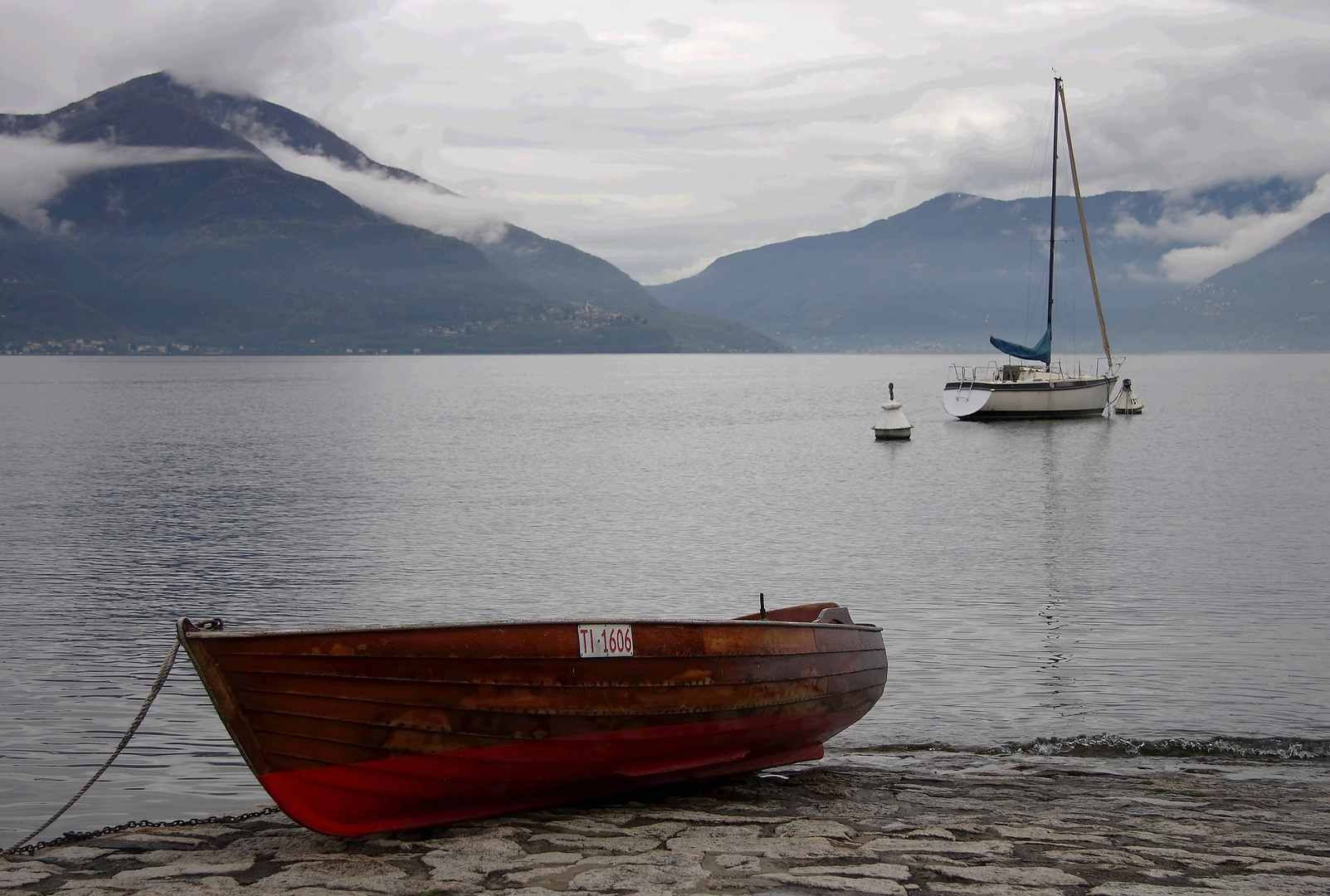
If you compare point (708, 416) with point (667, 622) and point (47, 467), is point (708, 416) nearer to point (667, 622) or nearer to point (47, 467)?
point (47, 467)

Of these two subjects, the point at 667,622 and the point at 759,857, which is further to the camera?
the point at 667,622

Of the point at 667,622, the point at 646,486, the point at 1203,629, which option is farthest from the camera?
the point at 646,486

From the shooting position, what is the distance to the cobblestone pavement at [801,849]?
29.8 feet

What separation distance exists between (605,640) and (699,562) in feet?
56.4

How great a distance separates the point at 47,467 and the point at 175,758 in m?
42.6

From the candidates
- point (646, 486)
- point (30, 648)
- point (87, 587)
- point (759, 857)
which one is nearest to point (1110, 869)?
point (759, 857)

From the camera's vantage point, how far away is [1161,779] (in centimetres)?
1269

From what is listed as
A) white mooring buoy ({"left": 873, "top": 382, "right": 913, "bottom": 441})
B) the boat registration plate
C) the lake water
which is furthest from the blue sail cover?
the boat registration plate

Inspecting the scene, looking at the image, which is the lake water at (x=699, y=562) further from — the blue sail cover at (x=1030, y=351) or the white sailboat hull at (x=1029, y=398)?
the blue sail cover at (x=1030, y=351)

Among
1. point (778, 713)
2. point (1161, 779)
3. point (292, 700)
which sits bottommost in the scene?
point (1161, 779)

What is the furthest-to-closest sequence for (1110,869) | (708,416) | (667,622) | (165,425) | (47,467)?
(708,416)
(165,425)
(47,467)
(667,622)
(1110,869)

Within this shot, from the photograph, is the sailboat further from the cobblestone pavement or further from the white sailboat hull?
the cobblestone pavement

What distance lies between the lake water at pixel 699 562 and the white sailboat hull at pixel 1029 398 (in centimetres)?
539

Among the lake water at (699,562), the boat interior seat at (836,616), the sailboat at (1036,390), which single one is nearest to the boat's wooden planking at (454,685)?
the boat interior seat at (836,616)
